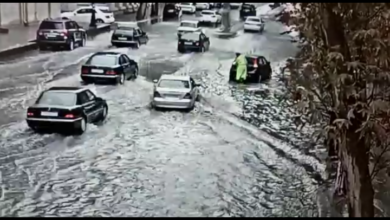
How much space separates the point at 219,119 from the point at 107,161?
23.1 feet

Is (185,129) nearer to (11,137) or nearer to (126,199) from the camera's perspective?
(11,137)

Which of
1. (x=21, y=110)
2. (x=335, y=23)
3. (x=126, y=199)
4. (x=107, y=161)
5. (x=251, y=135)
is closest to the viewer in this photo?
(x=335, y=23)

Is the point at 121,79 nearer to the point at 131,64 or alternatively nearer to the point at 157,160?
the point at 131,64

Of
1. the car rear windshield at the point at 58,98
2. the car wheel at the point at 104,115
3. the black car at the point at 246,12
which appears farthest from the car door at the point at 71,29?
the black car at the point at 246,12

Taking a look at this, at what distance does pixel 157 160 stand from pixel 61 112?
3.34m

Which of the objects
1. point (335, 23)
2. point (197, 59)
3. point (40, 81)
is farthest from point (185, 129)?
point (197, 59)

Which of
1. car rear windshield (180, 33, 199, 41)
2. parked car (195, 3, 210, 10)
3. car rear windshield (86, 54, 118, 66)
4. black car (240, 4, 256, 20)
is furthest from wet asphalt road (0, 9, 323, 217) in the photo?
parked car (195, 3, 210, 10)

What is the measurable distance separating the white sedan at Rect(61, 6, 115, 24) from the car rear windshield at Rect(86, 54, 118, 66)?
2859 cm

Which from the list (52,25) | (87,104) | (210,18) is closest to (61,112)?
(87,104)

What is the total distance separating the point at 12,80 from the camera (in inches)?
1114

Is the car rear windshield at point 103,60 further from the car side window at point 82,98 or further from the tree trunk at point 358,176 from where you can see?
the tree trunk at point 358,176

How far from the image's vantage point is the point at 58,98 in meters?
19.6

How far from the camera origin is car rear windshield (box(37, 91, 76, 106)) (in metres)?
19.5

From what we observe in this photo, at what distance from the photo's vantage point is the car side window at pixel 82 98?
1989 centimetres
